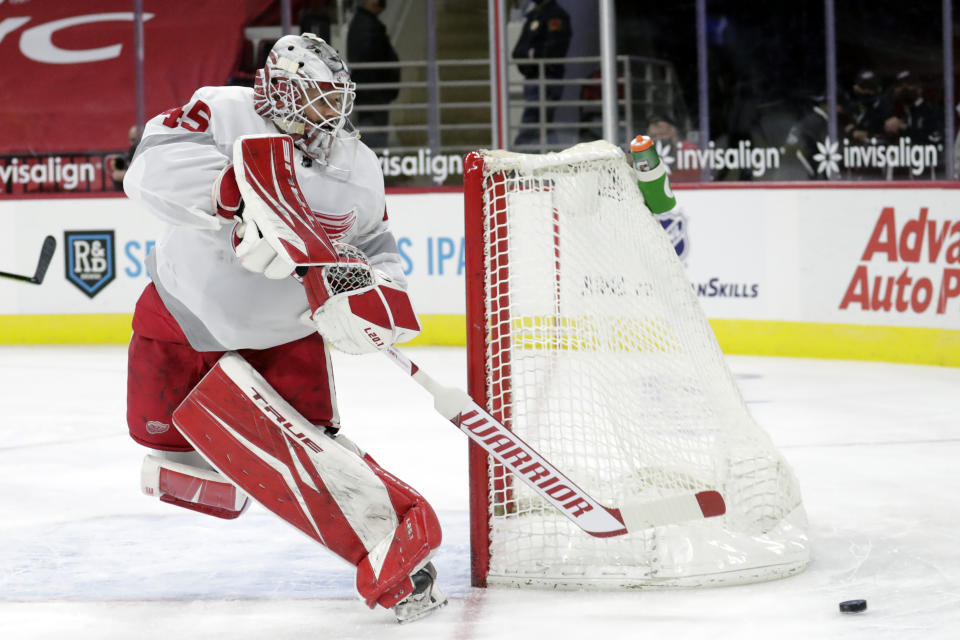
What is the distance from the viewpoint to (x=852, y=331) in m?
6.46

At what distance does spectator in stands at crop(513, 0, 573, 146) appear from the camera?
8328mm

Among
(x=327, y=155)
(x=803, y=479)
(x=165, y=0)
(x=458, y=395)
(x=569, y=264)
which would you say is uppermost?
(x=165, y=0)

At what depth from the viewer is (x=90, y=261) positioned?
7555 mm

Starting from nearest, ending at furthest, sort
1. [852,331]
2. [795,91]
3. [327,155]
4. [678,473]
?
[327,155]
[678,473]
[852,331]
[795,91]

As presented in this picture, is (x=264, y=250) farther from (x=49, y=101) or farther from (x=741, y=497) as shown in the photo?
(x=49, y=101)

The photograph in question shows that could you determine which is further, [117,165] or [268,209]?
[117,165]

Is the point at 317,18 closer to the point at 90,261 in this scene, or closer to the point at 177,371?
the point at 90,261

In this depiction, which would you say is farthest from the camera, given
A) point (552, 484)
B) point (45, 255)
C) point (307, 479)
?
point (45, 255)

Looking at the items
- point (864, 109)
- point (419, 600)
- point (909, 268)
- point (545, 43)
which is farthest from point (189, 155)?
point (545, 43)

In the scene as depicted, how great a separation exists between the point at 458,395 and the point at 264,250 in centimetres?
47

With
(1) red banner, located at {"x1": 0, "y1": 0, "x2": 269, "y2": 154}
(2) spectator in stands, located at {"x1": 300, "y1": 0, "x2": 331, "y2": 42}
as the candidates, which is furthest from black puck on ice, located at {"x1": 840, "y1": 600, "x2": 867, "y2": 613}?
(1) red banner, located at {"x1": 0, "y1": 0, "x2": 269, "y2": 154}

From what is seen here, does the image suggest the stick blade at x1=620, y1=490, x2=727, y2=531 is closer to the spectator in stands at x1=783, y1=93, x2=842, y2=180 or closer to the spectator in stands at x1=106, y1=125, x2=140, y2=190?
the spectator in stands at x1=783, y1=93, x2=842, y2=180

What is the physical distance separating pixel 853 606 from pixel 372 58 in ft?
21.1

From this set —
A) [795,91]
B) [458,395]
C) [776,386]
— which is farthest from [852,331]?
[458,395]
